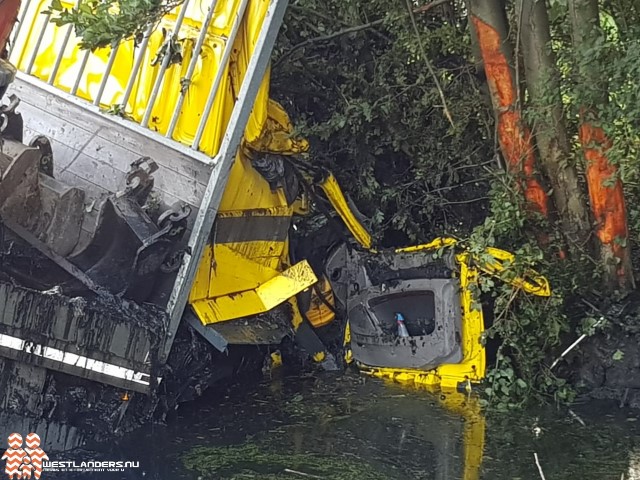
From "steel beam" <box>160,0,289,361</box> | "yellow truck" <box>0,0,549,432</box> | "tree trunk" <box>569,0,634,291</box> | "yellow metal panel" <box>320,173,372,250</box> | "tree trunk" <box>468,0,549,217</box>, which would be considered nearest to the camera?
"yellow truck" <box>0,0,549,432</box>

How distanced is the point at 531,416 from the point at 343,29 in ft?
11.1

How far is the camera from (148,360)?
462cm

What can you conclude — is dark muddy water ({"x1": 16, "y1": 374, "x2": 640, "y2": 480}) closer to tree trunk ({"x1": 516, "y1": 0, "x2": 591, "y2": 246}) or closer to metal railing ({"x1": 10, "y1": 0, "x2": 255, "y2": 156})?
tree trunk ({"x1": 516, "y1": 0, "x2": 591, "y2": 246})

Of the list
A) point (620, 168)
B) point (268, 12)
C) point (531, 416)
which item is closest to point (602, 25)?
point (620, 168)

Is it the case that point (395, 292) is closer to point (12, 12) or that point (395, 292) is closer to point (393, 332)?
point (393, 332)

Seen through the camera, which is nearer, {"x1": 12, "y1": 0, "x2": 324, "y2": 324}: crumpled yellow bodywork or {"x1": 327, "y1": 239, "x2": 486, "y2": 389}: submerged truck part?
{"x1": 12, "y1": 0, "x2": 324, "y2": 324}: crumpled yellow bodywork

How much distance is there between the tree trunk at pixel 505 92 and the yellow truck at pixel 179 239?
1.93 feet

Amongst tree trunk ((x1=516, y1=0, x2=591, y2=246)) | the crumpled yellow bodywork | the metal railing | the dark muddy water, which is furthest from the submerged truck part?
the metal railing

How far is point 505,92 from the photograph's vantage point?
5535mm

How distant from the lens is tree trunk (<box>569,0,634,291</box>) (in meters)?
4.78

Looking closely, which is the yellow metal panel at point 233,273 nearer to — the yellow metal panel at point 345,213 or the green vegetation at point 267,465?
the yellow metal panel at point 345,213

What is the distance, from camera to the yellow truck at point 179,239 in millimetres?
4527

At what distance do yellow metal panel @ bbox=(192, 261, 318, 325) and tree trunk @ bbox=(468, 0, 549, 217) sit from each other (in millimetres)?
1567

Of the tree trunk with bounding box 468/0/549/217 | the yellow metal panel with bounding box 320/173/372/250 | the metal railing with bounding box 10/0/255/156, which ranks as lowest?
the yellow metal panel with bounding box 320/173/372/250
